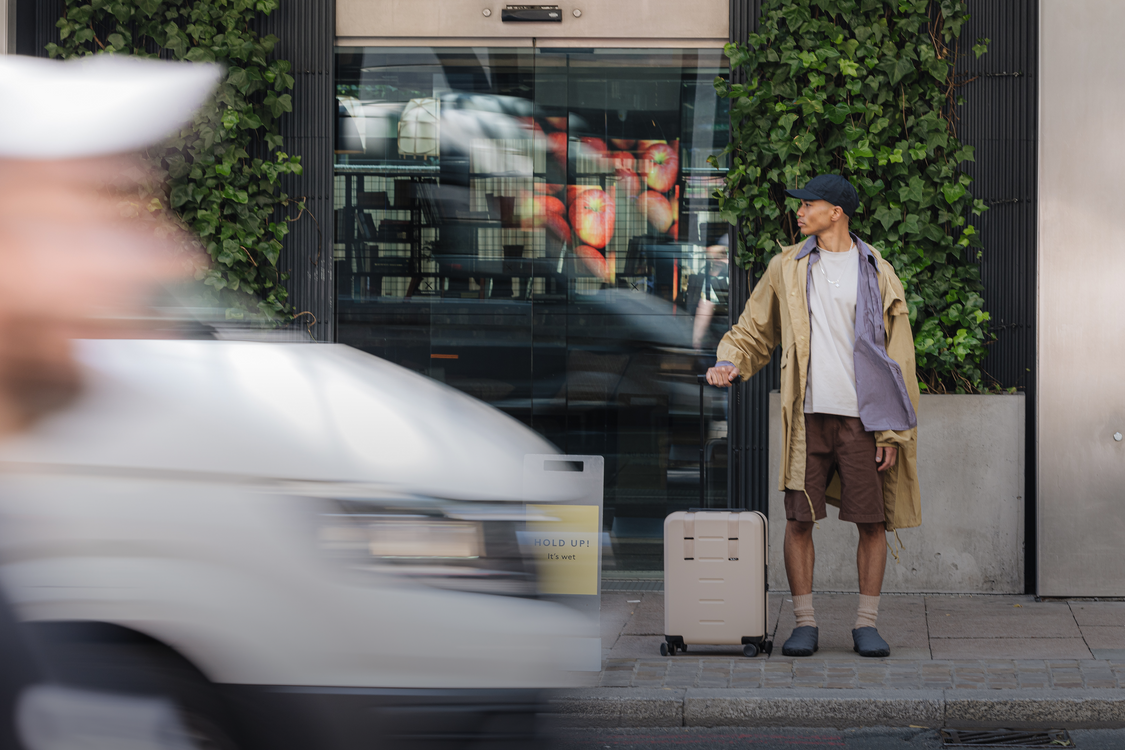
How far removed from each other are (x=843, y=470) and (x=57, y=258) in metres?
3.81

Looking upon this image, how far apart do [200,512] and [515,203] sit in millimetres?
5596

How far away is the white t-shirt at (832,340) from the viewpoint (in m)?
5.53

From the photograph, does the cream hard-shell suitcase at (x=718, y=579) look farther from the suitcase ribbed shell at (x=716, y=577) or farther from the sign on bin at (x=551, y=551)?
the sign on bin at (x=551, y=551)

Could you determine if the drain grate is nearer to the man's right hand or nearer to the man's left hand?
the man's left hand

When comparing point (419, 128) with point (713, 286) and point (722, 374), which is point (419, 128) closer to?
point (713, 286)

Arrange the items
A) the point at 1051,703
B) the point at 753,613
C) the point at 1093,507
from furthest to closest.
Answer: the point at 1093,507, the point at 753,613, the point at 1051,703

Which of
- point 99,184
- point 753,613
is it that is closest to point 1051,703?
point 753,613

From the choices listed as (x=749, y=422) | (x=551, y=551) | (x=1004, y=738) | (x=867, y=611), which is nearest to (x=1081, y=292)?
(x=749, y=422)

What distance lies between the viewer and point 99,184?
10.4 ft

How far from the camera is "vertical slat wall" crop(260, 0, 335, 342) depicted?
7.84 m

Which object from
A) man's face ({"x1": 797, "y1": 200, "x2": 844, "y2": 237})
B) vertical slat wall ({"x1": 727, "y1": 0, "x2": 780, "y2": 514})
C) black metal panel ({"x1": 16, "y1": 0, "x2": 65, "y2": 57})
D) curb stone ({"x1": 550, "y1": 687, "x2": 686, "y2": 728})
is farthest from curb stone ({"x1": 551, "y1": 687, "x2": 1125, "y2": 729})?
black metal panel ({"x1": 16, "y1": 0, "x2": 65, "y2": 57})

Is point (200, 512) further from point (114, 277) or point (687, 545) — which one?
point (687, 545)

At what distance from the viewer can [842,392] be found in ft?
18.1

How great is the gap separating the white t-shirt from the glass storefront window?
7.30ft
